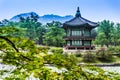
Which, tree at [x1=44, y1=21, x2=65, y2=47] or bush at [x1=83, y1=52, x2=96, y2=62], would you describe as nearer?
bush at [x1=83, y1=52, x2=96, y2=62]

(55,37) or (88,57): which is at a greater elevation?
(55,37)

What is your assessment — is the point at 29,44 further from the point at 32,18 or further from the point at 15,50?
the point at 32,18

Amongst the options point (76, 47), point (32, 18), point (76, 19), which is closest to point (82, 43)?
point (76, 47)

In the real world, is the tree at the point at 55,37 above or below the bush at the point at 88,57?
above

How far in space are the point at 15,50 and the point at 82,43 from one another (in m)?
41.1

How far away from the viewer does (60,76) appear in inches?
140

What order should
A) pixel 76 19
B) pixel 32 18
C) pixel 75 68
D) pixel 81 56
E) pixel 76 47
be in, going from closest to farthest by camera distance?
1. pixel 75 68
2. pixel 81 56
3. pixel 76 47
4. pixel 76 19
5. pixel 32 18

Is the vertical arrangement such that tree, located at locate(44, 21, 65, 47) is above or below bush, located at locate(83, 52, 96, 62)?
above

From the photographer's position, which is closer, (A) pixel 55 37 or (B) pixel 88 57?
(B) pixel 88 57

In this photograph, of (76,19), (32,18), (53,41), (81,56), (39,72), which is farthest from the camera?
(32,18)

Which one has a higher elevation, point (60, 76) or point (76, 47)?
point (60, 76)

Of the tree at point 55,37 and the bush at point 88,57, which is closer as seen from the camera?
the bush at point 88,57

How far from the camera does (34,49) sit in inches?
156

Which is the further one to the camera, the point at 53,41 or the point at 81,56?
the point at 53,41
